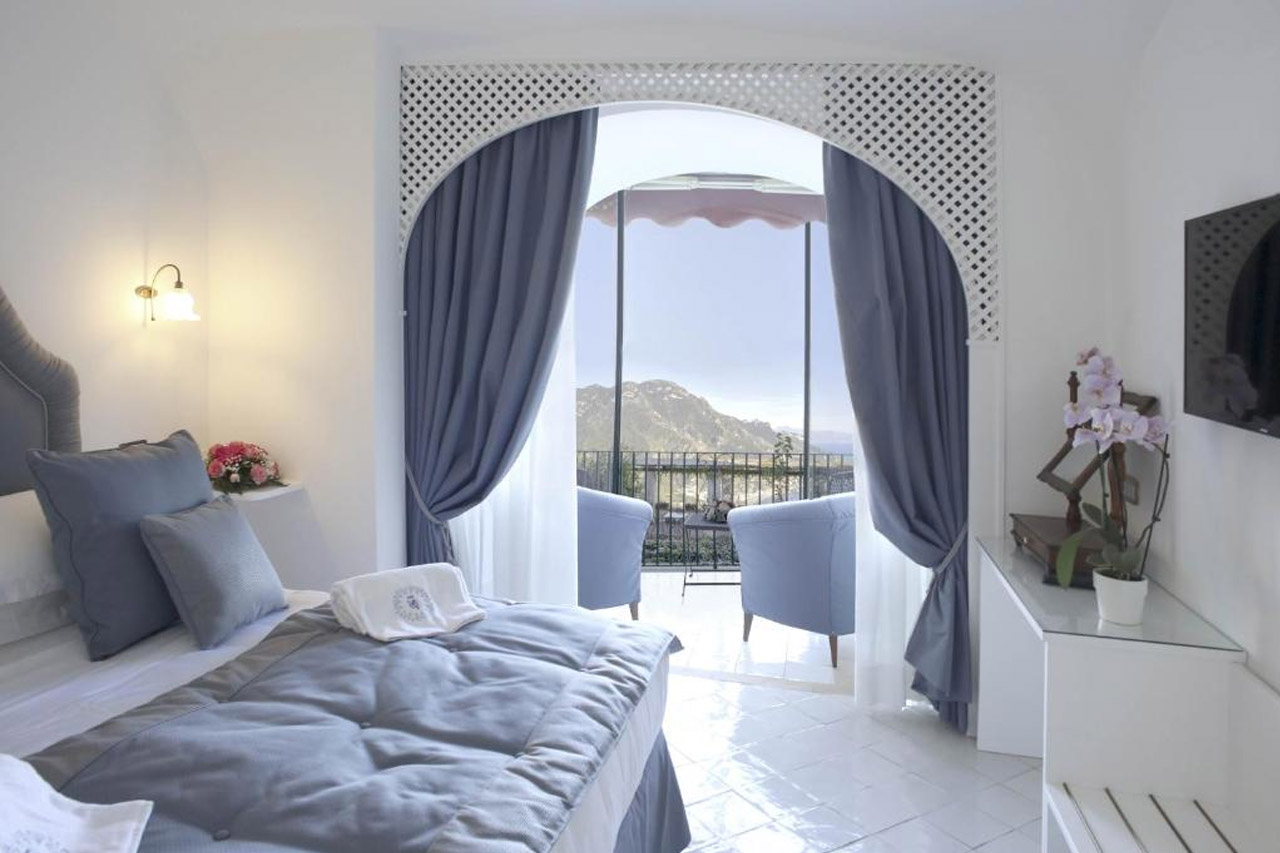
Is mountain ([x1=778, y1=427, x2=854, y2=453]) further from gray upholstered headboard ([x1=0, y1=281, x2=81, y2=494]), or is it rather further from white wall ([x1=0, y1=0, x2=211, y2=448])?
gray upholstered headboard ([x1=0, y1=281, x2=81, y2=494])

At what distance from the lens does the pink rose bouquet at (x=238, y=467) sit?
10.4 feet

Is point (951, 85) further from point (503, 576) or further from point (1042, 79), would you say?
point (503, 576)

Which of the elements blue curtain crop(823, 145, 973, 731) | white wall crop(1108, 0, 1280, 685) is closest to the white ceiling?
white wall crop(1108, 0, 1280, 685)

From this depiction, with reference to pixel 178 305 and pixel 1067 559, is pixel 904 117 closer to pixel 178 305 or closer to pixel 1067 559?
pixel 1067 559

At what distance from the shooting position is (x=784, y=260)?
6.93 m

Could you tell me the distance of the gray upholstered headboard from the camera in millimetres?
2549

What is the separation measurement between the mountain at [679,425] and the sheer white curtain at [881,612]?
3.97m

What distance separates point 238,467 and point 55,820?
2.16 m

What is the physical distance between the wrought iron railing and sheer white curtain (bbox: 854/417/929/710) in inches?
138

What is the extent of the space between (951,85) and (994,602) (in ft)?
6.14

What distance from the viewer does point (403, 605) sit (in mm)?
2205

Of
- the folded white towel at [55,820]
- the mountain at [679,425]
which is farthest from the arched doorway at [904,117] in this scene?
the mountain at [679,425]


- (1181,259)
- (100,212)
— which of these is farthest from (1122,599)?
(100,212)

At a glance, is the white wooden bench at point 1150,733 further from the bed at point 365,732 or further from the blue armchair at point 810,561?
the blue armchair at point 810,561
